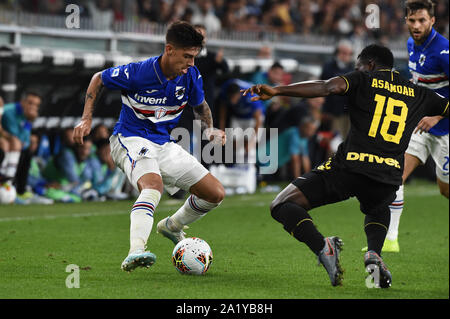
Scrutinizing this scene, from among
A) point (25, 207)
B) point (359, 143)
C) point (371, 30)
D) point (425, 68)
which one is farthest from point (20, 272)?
point (371, 30)

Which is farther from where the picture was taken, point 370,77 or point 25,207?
point 25,207

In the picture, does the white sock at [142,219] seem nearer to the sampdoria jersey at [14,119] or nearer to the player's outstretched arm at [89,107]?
the player's outstretched arm at [89,107]

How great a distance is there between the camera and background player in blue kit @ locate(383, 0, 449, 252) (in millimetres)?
8172

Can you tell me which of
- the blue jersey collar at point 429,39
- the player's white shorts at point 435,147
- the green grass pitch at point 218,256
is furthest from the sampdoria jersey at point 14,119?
the blue jersey collar at point 429,39

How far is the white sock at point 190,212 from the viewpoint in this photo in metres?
7.34

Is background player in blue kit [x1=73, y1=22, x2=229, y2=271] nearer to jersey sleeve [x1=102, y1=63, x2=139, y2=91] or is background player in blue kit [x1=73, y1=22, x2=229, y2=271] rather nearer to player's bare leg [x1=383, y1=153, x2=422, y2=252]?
jersey sleeve [x1=102, y1=63, x2=139, y2=91]

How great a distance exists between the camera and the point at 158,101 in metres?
7.14

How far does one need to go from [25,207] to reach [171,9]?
5781 millimetres

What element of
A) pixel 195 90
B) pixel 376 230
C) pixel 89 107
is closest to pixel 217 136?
pixel 195 90

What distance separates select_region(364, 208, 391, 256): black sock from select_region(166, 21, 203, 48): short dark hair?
1.91 m

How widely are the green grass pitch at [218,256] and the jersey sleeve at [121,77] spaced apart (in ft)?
4.84

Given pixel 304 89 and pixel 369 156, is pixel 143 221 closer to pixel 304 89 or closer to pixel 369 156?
pixel 304 89

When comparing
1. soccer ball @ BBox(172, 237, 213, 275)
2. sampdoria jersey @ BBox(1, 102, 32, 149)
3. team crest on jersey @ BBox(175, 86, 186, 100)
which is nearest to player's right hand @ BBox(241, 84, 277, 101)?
team crest on jersey @ BBox(175, 86, 186, 100)

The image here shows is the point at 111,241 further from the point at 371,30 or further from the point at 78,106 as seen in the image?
the point at 371,30
